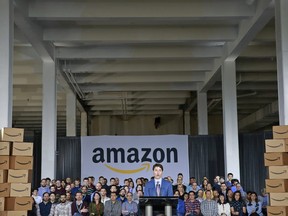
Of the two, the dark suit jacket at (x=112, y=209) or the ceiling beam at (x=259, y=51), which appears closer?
the dark suit jacket at (x=112, y=209)

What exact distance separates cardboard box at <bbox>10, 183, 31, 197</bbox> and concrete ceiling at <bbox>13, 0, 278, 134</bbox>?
307 cm

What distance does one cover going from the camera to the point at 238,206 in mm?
10188

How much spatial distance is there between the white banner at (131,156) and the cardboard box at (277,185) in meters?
7.20

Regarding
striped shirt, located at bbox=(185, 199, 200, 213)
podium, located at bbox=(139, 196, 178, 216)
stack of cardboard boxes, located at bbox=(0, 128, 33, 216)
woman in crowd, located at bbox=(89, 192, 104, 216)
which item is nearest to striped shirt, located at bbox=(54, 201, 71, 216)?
woman in crowd, located at bbox=(89, 192, 104, 216)

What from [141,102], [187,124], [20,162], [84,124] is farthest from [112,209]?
[187,124]

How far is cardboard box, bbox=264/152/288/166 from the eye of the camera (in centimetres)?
716

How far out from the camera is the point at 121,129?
23.9 meters

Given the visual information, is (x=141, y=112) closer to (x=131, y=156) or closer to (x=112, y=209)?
(x=131, y=156)

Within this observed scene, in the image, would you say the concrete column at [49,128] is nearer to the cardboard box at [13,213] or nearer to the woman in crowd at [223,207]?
the woman in crowd at [223,207]

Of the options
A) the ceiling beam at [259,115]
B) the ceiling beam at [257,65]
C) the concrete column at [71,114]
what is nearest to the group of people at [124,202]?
the ceiling beam at [257,65]

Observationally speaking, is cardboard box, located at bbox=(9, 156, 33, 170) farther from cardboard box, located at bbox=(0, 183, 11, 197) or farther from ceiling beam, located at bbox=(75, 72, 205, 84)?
ceiling beam, located at bbox=(75, 72, 205, 84)

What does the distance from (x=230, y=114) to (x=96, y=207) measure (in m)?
4.45

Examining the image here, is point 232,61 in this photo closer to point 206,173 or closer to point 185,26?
point 185,26

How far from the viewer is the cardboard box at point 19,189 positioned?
281 inches
